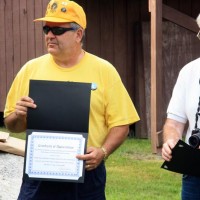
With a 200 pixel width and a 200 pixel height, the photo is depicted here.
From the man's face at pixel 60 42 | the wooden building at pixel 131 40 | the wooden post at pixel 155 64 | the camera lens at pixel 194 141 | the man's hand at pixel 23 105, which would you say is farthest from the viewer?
the wooden building at pixel 131 40

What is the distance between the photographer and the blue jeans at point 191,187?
368cm

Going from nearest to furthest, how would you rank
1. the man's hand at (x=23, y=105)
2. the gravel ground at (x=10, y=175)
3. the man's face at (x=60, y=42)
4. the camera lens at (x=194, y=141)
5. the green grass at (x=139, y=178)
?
the camera lens at (x=194, y=141) < the man's hand at (x=23, y=105) < the man's face at (x=60, y=42) < the gravel ground at (x=10, y=175) < the green grass at (x=139, y=178)

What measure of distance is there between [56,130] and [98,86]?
35 cm

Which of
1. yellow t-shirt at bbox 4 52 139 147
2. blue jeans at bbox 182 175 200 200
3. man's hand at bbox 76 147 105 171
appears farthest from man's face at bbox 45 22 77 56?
blue jeans at bbox 182 175 200 200

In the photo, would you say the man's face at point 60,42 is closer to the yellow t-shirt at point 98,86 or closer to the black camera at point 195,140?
the yellow t-shirt at point 98,86

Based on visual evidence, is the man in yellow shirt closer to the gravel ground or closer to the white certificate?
the white certificate

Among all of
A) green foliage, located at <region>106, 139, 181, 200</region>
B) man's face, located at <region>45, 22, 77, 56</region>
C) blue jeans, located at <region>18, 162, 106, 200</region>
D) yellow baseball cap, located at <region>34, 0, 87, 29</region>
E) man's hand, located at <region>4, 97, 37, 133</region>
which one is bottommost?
green foliage, located at <region>106, 139, 181, 200</region>

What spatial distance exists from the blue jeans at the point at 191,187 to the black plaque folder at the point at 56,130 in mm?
603

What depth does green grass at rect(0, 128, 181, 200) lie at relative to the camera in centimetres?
703

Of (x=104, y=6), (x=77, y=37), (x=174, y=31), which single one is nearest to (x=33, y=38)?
(x=104, y=6)

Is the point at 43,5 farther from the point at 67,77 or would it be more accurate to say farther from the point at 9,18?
the point at 67,77

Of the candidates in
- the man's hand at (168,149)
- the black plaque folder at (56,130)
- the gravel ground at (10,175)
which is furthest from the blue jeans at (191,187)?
the gravel ground at (10,175)

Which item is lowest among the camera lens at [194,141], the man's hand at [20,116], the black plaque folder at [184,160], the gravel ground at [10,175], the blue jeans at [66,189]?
the gravel ground at [10,175]

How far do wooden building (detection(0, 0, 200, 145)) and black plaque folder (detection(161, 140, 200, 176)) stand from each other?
722 cm
